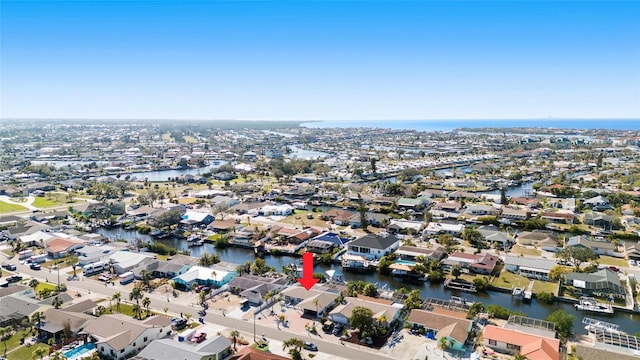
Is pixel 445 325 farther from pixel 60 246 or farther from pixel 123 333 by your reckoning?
pixel 60 246

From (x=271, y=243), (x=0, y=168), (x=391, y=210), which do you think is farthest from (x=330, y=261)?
(x=0, y=168)

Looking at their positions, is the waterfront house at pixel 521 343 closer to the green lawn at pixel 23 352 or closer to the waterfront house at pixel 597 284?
the waterfront house at pixel 597 284

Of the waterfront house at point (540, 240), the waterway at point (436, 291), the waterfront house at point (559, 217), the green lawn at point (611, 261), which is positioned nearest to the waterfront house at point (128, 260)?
the waterway at point (436, 291)

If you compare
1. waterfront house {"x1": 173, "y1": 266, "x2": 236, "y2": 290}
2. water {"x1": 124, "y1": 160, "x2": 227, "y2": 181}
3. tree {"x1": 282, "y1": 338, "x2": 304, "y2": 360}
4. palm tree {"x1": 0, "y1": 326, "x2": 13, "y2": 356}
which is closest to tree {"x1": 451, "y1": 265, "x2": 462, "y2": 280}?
tree {"x1": 282, "y1": 338, "x2": 304, "y2": 360}

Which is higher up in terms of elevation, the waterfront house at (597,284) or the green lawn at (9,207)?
the waterfront house at (597,284)

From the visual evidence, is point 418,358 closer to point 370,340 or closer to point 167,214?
point 370,340

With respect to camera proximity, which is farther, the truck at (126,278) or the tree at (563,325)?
the truck at (126,278)

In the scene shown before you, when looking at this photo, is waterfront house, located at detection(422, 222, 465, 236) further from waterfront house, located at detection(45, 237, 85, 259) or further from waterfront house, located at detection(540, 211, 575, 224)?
waterfront house, located at detection(45, 237, 85, 259)
